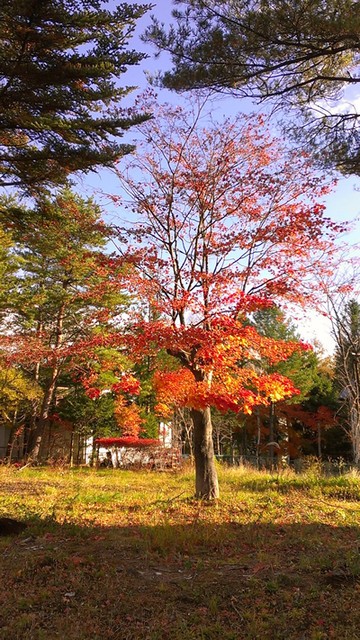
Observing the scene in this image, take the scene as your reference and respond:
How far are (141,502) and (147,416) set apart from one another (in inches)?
580

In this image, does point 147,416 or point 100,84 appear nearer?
point 100,84

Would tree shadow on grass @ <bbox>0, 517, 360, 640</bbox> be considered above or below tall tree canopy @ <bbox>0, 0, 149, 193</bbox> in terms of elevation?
below

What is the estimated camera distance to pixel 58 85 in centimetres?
627

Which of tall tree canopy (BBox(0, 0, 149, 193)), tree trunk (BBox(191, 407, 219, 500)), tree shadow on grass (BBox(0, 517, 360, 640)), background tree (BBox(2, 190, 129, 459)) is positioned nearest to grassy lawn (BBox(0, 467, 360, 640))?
tree shadow on grass (BBox(0, 517, 360, 640))

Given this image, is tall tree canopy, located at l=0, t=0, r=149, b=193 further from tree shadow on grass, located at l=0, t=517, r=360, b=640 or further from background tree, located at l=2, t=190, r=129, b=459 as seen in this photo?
background tree, located at l=2, t=190, r=129, b=459

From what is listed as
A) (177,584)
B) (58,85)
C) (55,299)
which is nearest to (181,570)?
(177,584)

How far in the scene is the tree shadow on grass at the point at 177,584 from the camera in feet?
11.8

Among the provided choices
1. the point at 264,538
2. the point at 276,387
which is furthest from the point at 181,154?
the point at 264,538

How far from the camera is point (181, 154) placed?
9195 mm

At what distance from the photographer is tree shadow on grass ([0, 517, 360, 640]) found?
11.8 ft

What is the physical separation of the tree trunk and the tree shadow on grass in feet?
8.80

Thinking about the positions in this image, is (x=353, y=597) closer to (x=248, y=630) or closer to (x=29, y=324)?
(x=248, y=630)

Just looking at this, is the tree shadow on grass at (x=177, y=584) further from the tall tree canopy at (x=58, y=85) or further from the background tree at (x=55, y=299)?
the background tree at (x=55, y=299)

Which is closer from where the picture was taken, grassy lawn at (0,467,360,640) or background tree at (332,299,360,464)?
grassy lawn at (0,467,360,640)
